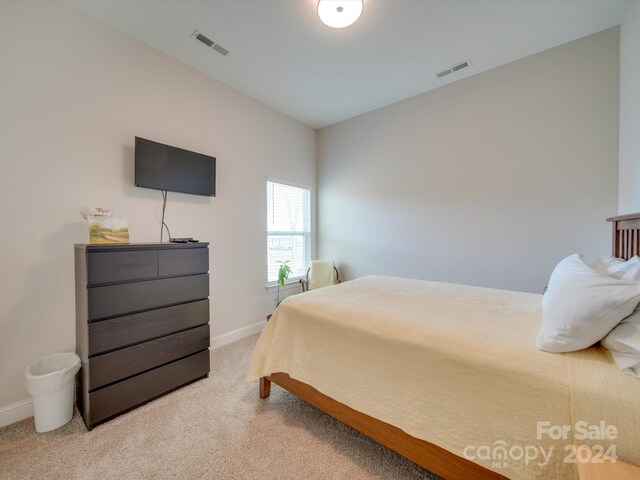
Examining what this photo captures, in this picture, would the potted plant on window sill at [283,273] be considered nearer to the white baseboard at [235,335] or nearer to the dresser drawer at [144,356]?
the white baseboard at [235,335]

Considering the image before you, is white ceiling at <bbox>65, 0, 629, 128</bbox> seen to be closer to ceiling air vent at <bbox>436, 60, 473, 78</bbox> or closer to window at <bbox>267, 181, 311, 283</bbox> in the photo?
ceiling air vent at <bbox>436, 60, 473, 78</bbox>

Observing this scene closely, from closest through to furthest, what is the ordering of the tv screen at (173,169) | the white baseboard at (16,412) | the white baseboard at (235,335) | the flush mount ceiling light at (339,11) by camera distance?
the white baseboard at (16,412)
the flush mount ceiling light at (339,11)
the tv screen at (173,169)
the white baseboard at (235,335)

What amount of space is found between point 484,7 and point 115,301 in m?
3.43

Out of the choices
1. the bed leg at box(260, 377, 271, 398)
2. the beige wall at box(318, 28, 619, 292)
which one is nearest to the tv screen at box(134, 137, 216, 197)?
the bed leg at box(260, 377, 271, 398)

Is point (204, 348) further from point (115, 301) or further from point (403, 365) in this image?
point (403, 365)

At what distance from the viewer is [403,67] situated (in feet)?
8.52

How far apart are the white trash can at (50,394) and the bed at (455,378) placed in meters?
1.20

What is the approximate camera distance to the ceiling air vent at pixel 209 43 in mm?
2148

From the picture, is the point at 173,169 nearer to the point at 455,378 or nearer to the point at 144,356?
the point at 144,356

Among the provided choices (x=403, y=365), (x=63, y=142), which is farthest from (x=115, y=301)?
(x=403, y=365)

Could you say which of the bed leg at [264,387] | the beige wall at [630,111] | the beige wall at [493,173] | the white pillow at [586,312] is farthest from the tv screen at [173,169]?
the beige wall at [630,111]

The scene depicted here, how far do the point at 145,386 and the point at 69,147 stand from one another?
6.17 ft

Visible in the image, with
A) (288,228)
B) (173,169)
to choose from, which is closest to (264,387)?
(173,169)

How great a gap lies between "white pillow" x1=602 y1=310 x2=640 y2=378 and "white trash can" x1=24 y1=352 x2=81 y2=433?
283 centimetres
